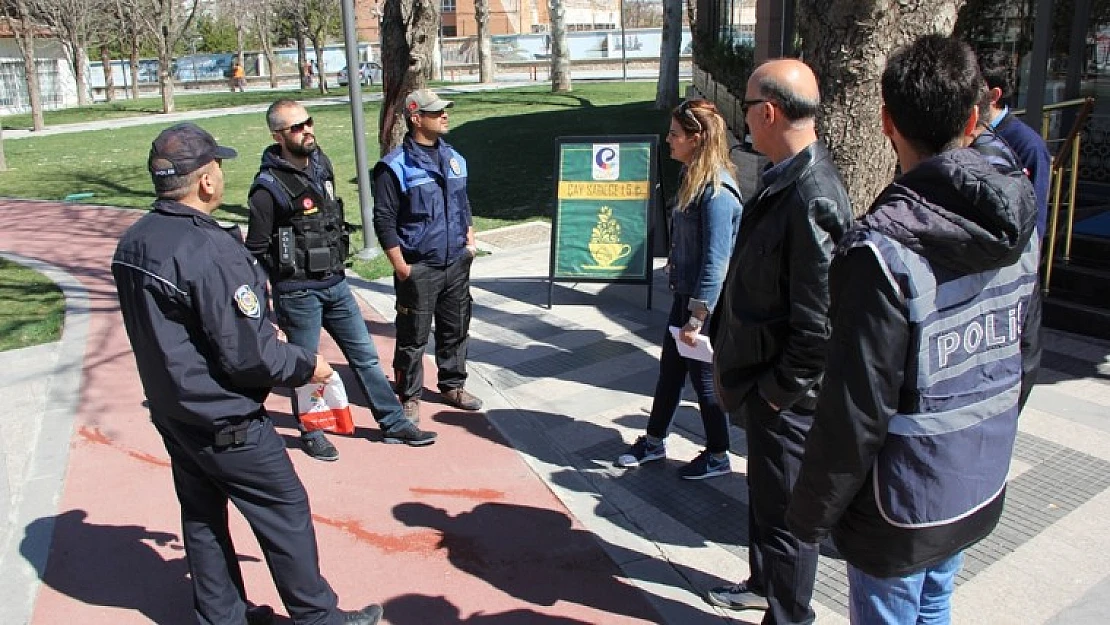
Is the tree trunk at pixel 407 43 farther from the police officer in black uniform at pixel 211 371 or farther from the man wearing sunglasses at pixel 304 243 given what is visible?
the police officer in black uniform at pixel 211 371

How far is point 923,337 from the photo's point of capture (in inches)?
76.5

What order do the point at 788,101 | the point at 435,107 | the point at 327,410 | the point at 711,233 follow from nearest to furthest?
1. the point at 788,101
2. the point at 711,233
3. the point at 327,410
4. the point at 435,107

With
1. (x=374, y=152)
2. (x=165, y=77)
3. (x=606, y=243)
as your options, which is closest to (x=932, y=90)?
(x=606, y=243)

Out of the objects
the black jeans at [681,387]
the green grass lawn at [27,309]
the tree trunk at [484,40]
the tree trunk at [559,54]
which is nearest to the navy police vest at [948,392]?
the black jeans at [681,387]

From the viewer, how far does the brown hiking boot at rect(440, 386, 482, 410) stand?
5.63 metres

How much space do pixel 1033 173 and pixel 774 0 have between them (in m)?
5.95

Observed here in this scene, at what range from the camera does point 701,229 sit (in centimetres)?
410

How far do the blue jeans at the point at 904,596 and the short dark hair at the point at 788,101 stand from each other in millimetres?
1368

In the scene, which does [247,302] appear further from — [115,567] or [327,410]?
[115,567]

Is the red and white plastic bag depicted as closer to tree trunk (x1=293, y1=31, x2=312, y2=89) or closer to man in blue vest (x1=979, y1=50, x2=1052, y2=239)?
man in blue vest (x1=979, y1=50, x2=1052, y2=239)

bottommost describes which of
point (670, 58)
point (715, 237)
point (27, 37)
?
point (715, 237)

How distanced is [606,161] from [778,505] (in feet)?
16.8

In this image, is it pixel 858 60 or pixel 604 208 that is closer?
pixel 858 60

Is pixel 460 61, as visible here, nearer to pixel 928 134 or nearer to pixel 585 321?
pixel 585 321
